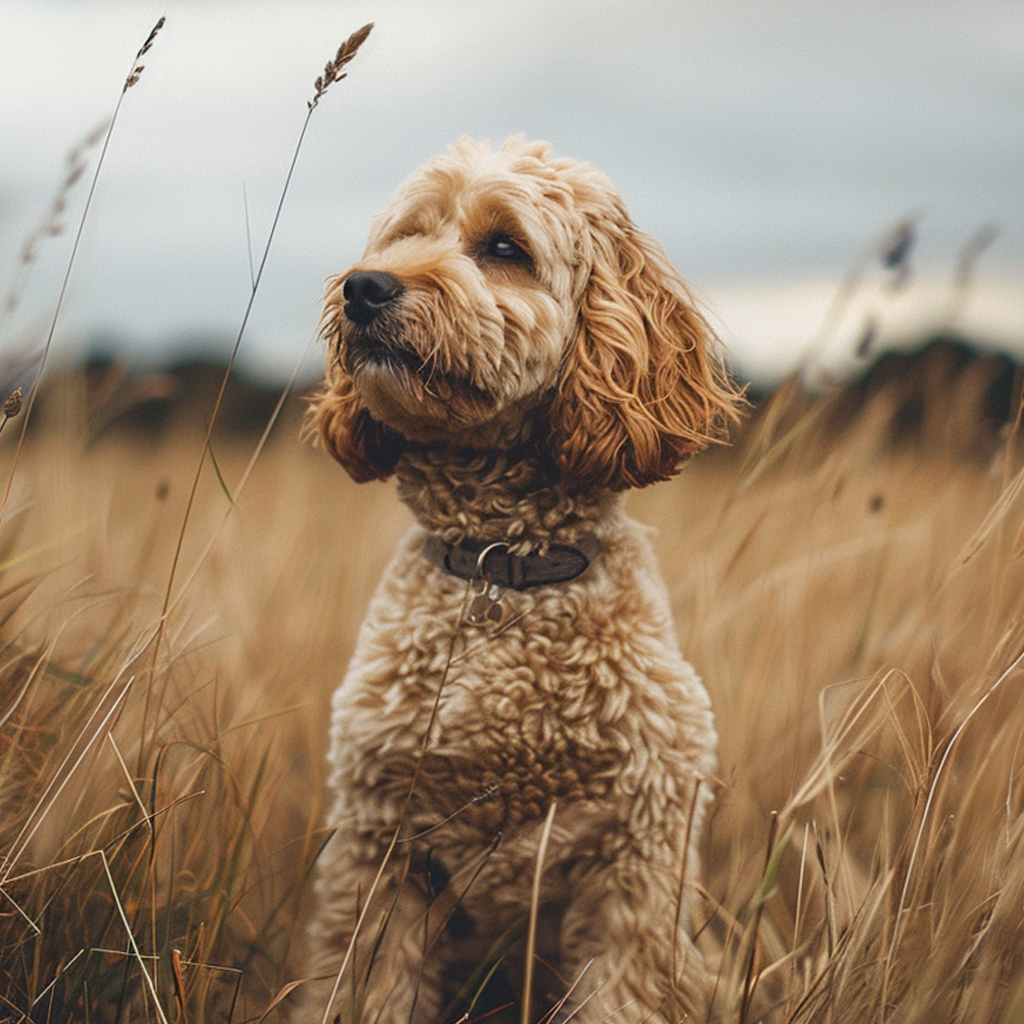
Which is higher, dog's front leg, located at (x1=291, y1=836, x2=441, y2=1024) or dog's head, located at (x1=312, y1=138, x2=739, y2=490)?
dog's head, located at (x1=312, y1=138, x2=739, y2=490)

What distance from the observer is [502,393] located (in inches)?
89.4

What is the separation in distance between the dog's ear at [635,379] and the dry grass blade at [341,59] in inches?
30.6

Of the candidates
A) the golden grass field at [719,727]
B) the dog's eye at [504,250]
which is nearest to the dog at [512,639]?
the dog's eye at [504,250]

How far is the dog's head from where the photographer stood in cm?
221

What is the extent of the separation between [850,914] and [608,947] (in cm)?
57

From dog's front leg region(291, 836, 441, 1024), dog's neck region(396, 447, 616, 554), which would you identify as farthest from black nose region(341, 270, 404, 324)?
dog's front leg region(291, 836, 441, 1024)

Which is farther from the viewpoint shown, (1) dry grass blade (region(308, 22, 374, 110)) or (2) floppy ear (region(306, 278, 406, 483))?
(2) floppy ear (region(306, 278, 406, 483))

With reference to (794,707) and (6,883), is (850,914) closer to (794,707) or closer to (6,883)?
(794,707)

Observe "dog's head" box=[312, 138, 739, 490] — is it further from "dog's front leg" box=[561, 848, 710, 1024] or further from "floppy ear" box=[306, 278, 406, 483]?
"dog's front leg" box=[561, 848, 710, 1024]

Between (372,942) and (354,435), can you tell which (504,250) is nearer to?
(354,435)

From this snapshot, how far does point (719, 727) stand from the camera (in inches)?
107

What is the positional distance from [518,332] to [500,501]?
38cm

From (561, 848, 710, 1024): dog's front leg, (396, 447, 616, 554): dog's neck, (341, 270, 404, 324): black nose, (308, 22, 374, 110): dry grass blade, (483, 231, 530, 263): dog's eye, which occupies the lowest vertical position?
(561, 848, 710, 1024): dog's front leg

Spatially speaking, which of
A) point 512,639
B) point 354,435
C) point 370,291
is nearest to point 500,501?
point 512,639
